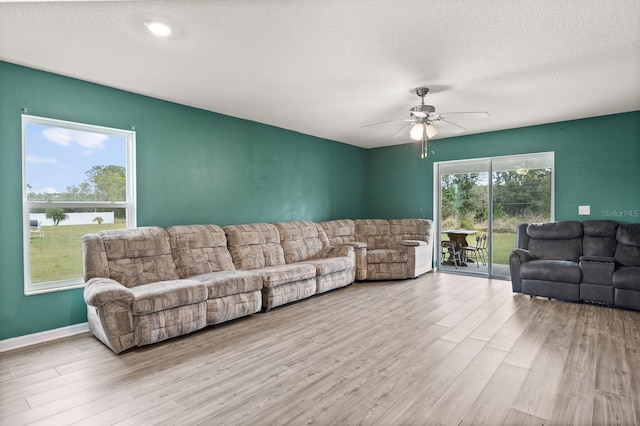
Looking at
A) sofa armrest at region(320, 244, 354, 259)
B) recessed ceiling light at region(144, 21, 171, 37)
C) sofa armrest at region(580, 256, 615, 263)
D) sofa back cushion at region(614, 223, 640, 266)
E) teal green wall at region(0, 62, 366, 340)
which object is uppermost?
recessed ceiling light at region(144, 21, 171, 37)

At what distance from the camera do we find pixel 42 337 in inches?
126

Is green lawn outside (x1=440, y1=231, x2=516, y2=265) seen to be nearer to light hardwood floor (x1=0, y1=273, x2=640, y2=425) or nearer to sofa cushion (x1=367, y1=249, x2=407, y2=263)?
sofa cushion (x1=367, y1=249, x2=407, y2=263)

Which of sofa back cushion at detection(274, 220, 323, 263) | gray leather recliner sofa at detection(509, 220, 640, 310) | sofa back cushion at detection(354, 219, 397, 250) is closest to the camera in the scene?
gray leather recliner sofa at detection(509, 220, 640, 310)

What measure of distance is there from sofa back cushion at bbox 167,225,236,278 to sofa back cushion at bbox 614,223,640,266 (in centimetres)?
511

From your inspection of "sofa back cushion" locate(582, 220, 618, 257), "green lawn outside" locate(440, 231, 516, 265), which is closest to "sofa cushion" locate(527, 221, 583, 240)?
"sofa back cushion" locate(582, 220, 618, 257)

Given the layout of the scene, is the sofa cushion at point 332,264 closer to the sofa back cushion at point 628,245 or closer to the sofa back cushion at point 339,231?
the sofa back cushion at point 339,231

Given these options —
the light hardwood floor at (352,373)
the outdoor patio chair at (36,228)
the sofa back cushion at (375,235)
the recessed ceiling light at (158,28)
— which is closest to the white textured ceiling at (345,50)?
the recessed ceiling light at (158,28)

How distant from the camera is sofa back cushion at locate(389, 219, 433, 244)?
6301 mm

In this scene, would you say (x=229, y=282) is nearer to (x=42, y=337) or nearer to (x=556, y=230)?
(x=42, y=337)

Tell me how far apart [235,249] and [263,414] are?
2.67 m

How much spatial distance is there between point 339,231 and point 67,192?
4.09 meters

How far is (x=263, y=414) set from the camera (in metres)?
2.02

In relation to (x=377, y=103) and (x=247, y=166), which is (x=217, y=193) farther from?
(x=377, y=103)

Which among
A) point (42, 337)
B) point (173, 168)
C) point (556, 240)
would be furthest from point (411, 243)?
point (42, 337)
